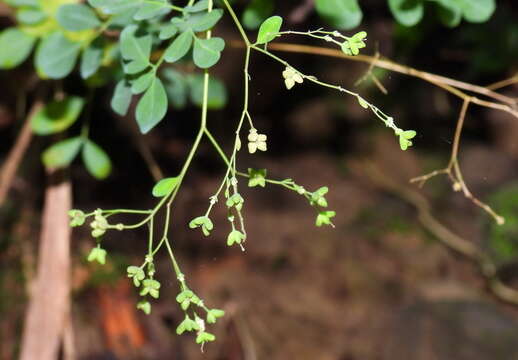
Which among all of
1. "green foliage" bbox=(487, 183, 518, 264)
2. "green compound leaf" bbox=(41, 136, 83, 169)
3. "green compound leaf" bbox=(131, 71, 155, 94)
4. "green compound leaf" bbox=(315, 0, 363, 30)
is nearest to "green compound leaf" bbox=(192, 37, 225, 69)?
"green compound leaf" bbox=(131, 71, 155, 94)

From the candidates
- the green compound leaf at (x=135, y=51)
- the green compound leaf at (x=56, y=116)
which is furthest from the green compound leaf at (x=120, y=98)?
the green compound leaf at (x=56, y=116)

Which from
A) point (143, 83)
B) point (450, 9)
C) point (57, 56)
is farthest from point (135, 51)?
point (450, 9)

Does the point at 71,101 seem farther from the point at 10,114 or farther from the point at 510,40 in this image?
the point at 510,40

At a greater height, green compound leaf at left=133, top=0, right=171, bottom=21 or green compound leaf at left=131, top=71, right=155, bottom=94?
green compound leaf at left=133, top=0, right=171, bottom=21

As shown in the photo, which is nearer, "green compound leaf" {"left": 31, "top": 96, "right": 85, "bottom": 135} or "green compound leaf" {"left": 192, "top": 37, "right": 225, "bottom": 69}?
"green compound leaf" {"left": 192, "top": 37, "right": 225, "bottom": 69}

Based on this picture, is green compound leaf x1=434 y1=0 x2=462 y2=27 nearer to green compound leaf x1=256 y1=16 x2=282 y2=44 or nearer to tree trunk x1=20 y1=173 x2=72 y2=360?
green compound leaf x1=256 y1=16 x2=282 y2=44

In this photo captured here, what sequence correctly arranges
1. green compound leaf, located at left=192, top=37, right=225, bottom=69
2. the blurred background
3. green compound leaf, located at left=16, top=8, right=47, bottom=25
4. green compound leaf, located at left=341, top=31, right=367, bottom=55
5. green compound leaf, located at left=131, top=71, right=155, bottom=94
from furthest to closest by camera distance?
the blurred background, green compound leaf, located at left=16, top=8, right=47, bottom=25, green compound leaf, located at left=131, top=71, right=155, bottom=94, green compound leaf, located at left=192, top=37, right=225, bottom=69, green compound leaf, located at left=341, top=31, right=367, bottom=55

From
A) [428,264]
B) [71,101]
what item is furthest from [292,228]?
[71,101]
